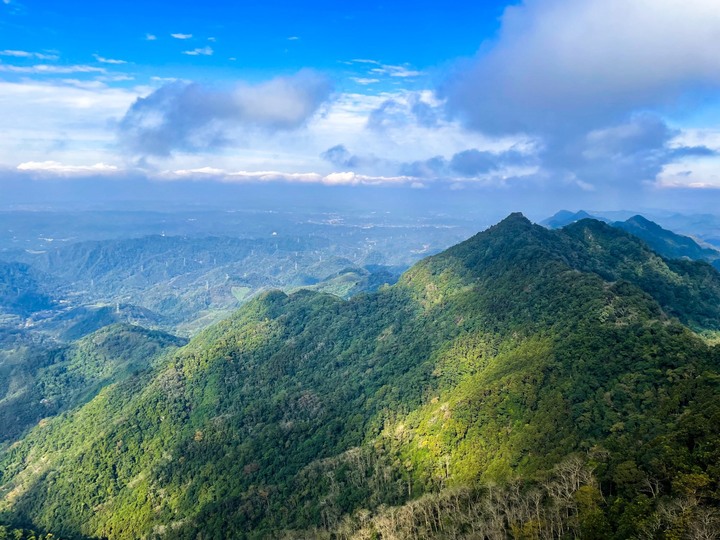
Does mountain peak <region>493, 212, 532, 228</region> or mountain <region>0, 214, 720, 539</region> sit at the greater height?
mountain peak <region>493, 212, 532, 228</region>

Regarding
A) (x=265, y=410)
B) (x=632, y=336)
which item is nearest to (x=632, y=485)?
(x=632, y=336)

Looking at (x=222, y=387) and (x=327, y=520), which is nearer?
(x=327, y=520)

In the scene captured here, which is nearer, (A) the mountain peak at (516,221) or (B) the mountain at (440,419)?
(B) the mountain at (440,419)

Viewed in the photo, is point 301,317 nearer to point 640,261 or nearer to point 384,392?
point 384,392

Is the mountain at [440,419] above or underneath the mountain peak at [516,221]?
underneath

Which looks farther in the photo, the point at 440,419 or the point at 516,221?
the point at 516,221

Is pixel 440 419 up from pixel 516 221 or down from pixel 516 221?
down

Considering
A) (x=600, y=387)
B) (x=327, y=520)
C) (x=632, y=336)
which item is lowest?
(x=327, y=520)

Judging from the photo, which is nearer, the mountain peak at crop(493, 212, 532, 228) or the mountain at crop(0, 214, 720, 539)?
the mountain at crop(0, 214, 720, 539)
